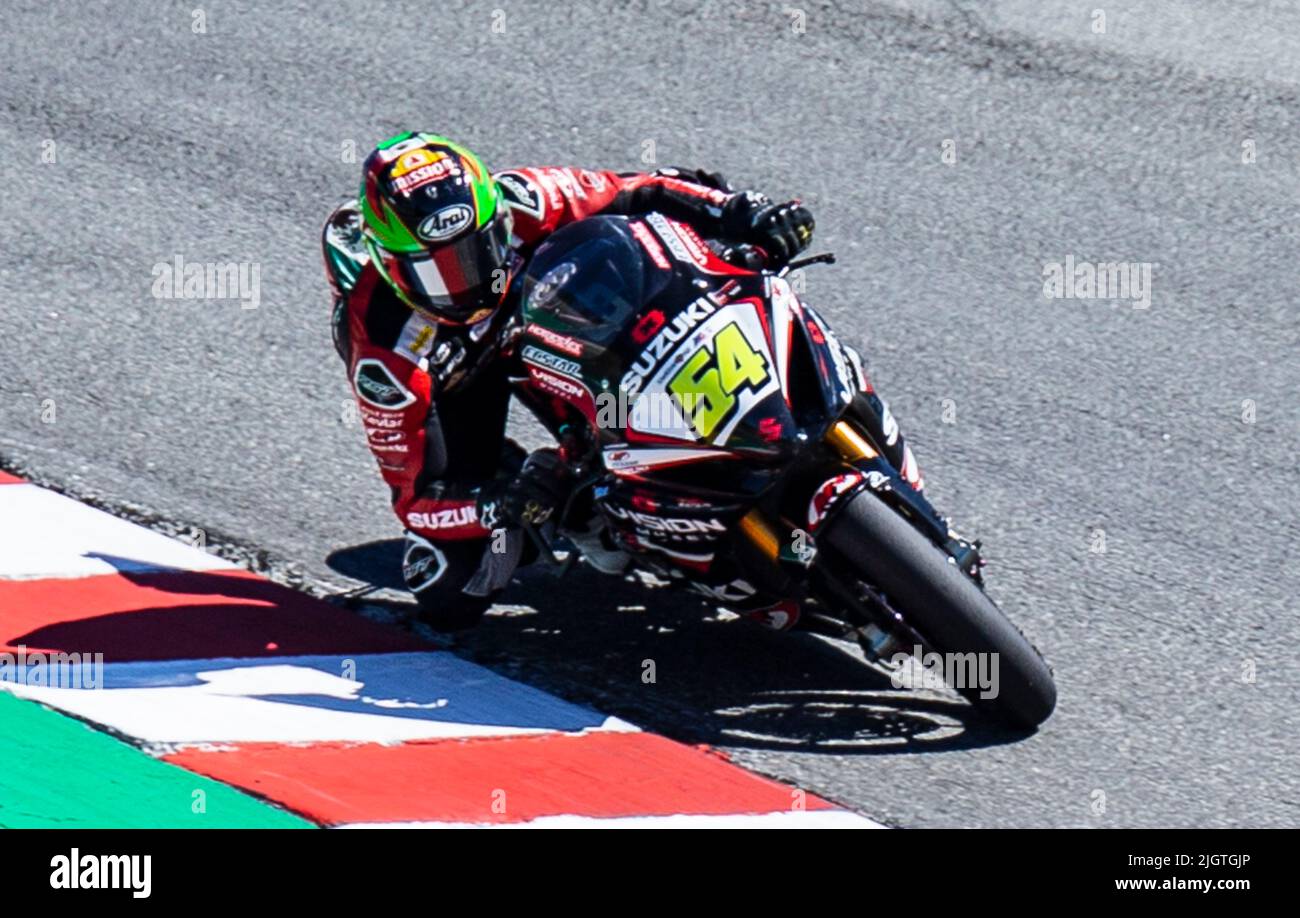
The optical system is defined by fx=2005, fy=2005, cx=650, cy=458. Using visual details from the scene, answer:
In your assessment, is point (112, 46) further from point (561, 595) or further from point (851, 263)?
point (561, 595)

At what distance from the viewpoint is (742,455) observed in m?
5.12

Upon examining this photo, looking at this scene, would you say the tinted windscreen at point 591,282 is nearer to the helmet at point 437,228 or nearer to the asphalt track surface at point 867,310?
the helmet at point 437,228

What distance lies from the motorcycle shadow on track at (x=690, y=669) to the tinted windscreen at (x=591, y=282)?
912mm

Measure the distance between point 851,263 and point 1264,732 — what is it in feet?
10.8

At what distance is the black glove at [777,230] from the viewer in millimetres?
5965

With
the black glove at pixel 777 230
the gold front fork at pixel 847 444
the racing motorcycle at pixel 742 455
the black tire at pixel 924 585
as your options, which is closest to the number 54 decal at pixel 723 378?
the racing motorcycle at pixel 742 455

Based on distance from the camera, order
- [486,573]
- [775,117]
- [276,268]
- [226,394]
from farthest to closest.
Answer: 1. [775,117]
2. [276,268]
3. [226,394]
4. [486,573]

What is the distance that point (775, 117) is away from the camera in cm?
923

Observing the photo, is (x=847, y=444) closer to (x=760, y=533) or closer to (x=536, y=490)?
(x=760, y=533)

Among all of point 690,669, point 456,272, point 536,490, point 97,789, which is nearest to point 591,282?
point 456,272

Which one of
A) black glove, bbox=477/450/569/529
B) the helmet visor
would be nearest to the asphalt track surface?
black glove, bbox=477/450/569/529
